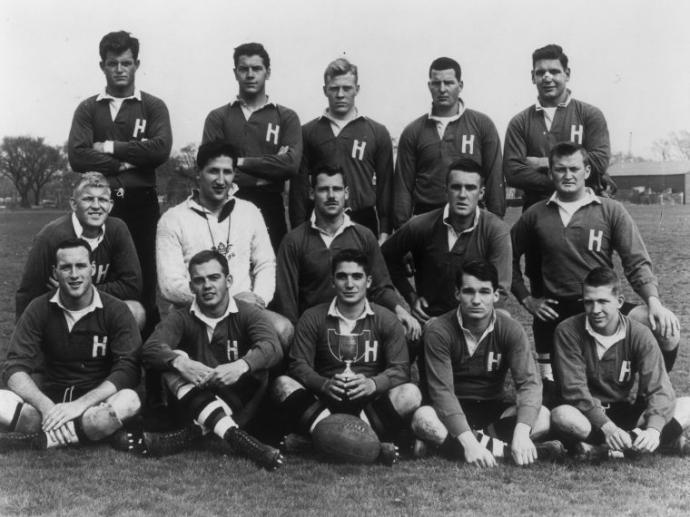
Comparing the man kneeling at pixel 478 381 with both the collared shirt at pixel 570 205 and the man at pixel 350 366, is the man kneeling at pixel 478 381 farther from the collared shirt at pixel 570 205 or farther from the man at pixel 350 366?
the collared shirt at pixel 570 205

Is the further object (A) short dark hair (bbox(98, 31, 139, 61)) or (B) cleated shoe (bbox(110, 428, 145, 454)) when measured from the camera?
(A) short dark hair (bbox(98, 31, 139, 61))

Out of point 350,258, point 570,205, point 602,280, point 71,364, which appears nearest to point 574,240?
point 570,205

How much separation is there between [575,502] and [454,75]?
347 centimetres

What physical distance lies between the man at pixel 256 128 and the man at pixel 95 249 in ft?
3.69

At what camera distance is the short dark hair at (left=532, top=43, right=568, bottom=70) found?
591 centimetres

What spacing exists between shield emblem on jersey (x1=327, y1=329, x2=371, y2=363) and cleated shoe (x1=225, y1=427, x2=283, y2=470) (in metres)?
0.78

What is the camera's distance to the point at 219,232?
17.9ft

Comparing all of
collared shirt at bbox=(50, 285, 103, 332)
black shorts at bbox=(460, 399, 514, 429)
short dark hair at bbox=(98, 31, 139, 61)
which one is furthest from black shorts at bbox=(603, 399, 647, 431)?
short dark hair at bbox=(98, 31, 139, 61)

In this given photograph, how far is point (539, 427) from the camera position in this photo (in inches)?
177

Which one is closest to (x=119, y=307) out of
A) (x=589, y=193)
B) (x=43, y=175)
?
(x=589, y=193)

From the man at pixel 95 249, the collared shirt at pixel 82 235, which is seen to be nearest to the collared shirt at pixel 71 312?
the man at pixel 95 249

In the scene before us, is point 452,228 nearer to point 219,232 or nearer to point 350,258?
point 350,258

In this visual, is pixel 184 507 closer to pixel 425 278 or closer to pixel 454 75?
pixel 425 278

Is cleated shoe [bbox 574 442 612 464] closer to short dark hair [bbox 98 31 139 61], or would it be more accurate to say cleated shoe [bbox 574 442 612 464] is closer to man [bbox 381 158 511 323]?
man [bbox 381 158 511 323]
